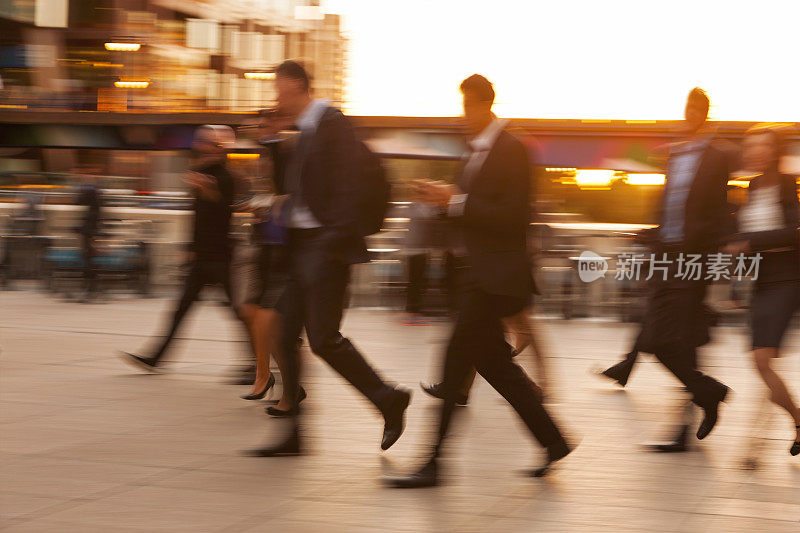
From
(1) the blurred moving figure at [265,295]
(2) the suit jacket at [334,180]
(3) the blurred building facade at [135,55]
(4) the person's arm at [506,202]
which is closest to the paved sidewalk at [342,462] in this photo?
(1) the blurred moving figure at [265,295]

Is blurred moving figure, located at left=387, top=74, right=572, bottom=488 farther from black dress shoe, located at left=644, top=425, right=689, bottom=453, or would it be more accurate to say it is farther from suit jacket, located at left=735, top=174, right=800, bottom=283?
suit jacket, located at left=735, top=174, right=800, bottom=283

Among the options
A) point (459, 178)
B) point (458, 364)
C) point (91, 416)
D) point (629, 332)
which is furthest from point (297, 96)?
point (629, 332)

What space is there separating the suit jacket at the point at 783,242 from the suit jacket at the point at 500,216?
1.38 meters

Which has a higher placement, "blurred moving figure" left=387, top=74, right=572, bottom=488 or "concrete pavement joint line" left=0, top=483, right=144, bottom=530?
"blurred moving figure" left=387, top=74, right=572, bottom=488

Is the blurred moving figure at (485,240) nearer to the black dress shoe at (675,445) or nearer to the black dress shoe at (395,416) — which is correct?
the black dress shoe at (395,416)

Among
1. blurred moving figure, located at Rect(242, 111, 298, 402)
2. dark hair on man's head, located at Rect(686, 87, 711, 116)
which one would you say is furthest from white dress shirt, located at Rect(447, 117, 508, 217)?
blurred moving figure, located at Rect(242, 111, 298, 402)

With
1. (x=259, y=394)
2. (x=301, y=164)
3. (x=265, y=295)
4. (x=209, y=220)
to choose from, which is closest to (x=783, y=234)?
(x=301, y=164)

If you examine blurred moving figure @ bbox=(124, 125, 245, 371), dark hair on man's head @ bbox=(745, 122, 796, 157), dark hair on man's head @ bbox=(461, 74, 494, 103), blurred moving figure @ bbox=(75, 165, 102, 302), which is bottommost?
blurred moving figure @ bbox=(75, 165, 102, 302)

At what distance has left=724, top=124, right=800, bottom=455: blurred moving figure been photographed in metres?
5.52

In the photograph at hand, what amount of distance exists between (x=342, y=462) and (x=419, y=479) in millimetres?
632

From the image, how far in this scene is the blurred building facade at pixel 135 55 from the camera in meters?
45.8

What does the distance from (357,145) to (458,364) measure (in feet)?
3.85

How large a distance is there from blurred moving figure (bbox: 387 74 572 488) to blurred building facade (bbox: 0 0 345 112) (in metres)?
40.4

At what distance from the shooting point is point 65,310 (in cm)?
1423
